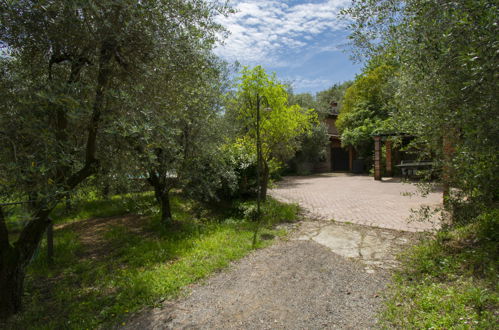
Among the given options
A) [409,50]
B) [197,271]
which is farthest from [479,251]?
[197,271]

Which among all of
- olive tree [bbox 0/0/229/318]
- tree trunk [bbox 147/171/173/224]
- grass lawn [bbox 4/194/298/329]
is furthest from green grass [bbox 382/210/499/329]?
tree trunk [bbox 147/171/173/224]

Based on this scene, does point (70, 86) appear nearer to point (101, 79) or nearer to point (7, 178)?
point (101, 79)

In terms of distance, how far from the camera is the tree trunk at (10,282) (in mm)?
3582

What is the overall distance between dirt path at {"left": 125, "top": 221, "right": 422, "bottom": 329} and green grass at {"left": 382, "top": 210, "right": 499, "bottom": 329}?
28cm

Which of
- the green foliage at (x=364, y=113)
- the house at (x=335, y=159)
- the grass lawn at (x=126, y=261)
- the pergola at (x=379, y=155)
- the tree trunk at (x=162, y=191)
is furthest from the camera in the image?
the house at (x=335, y=159)

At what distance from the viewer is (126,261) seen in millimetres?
5465

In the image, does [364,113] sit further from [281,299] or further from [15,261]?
[15,261]

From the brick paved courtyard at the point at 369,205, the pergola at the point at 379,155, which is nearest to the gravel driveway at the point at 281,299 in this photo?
the brick paved courtyard at the point at 369,205

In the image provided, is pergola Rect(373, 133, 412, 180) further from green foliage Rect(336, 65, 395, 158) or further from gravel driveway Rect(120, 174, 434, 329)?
gravel driveway Rect(120, 174, 434, 329)

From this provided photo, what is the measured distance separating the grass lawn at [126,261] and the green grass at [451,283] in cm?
272

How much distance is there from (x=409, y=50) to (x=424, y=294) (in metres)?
3.33

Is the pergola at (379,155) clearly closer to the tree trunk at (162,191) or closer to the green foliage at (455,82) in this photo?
the green foliage at (455,82)

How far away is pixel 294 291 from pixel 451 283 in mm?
1986

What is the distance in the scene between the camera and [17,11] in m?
3.17
